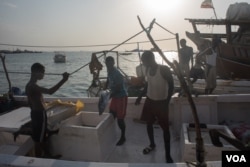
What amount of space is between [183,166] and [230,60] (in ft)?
48.0

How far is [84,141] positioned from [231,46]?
44.5 feet

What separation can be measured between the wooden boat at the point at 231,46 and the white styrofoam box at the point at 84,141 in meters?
11.5

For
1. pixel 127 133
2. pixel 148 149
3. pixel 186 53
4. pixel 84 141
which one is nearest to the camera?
pixel 84 141

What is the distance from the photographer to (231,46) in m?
16.0

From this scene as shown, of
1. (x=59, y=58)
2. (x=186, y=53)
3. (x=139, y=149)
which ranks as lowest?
(x=59, y=58)

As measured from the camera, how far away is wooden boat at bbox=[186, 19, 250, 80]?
15617 millimetres

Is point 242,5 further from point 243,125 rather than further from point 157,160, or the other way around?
point 157,160

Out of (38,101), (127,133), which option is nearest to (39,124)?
(38,101)

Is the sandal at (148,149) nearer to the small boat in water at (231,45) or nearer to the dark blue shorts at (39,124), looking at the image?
the dark blue shorts at (39,124)

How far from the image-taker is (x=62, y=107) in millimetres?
5637

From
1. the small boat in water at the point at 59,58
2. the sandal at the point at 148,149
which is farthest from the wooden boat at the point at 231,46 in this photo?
the small boat in water at the point at 59,58

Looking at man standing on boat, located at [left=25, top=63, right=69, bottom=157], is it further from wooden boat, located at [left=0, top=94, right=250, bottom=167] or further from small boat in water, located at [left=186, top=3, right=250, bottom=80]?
small boat in water, located at [left=186, top=3, right=250, bottom=80]

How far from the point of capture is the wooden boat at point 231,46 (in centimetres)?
1562

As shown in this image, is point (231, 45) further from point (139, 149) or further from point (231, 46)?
point (139, 149)
